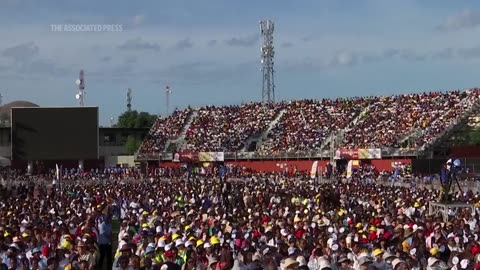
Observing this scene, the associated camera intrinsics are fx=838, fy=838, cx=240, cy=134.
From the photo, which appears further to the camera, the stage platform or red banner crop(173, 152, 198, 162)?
red banner crop(173, 152, 198, 162)

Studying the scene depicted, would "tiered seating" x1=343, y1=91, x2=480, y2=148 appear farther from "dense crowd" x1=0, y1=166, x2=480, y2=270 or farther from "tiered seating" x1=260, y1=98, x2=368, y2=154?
"dense crowd" x1=0, y1=166, x2=480, y2=270

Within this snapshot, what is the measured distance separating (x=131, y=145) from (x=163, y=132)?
30.1 ft

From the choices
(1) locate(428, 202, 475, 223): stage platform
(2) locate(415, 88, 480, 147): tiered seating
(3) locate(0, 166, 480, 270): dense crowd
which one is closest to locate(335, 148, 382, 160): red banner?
(2) locate(415, 88, 480, 147): tiered seating

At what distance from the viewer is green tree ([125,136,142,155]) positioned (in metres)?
78.9

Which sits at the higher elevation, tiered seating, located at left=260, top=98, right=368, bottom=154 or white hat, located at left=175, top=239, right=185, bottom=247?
tiered seating, located at left=260, top=98, right=368, bottom=154

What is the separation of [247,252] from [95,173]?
129 feet

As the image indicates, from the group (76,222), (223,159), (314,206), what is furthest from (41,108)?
(76,222)

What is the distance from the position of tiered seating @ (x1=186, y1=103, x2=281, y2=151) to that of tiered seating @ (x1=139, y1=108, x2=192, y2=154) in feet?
4.38

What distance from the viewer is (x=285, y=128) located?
6594cm

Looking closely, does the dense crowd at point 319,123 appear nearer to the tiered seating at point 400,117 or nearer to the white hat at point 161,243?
the tiered seating at point 400,117

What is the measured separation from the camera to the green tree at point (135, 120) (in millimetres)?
102869

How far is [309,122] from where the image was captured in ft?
214

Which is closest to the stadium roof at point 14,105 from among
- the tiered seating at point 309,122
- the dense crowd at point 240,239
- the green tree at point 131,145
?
the green tree at point 131,145

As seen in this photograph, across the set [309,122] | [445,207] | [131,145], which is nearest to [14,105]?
[131,145]
